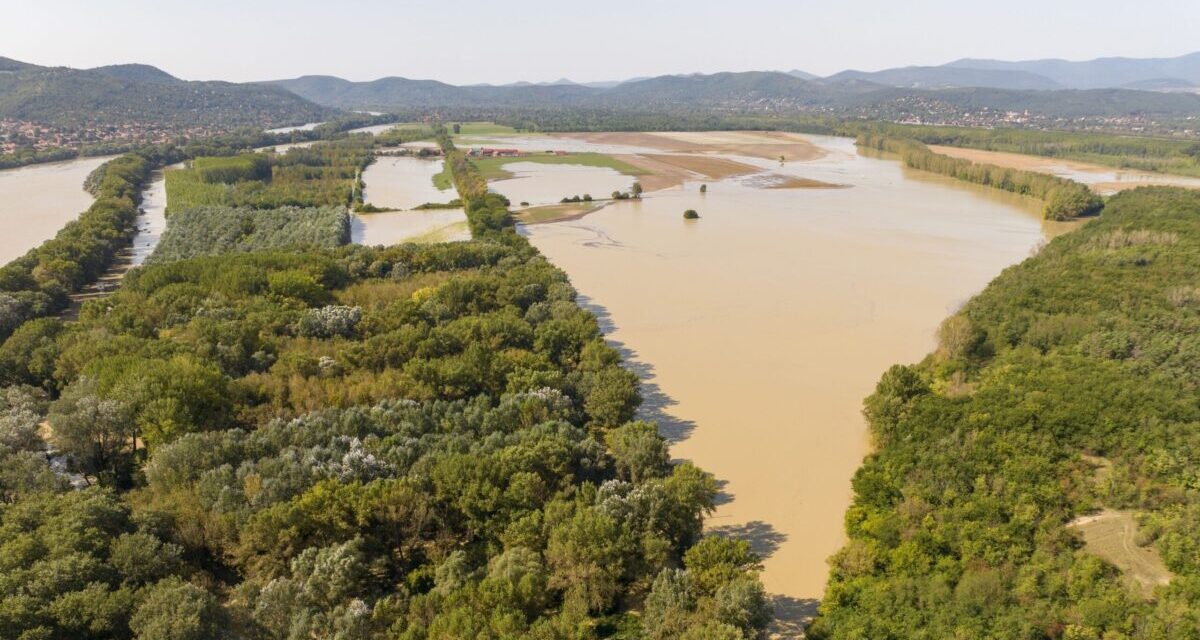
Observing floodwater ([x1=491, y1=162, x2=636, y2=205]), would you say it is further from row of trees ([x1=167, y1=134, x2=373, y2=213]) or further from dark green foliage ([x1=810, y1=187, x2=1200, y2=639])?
dark green foliage ([x1=810, y1=187, x2=1200, y2=639])

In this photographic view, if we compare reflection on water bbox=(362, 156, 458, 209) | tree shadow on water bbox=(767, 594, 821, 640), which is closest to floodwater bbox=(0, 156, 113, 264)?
reflection on water bbox=(362, 156, 458, 209)

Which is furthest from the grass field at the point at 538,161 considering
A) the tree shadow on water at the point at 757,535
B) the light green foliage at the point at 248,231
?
the tree shadow on water at the point at 757,535

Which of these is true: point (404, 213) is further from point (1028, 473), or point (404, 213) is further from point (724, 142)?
point (724, 142)

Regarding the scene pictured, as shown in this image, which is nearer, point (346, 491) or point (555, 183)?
point (346, 491)

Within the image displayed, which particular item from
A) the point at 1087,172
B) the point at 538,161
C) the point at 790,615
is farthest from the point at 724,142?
the point at 790,615

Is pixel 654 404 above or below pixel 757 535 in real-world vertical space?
above

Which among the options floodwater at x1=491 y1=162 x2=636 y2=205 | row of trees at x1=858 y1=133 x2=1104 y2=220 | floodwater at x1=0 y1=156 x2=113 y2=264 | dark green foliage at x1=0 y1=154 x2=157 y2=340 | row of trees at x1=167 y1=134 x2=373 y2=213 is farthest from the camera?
floodwater at x1=491 y1=162 x2=636 y2=205

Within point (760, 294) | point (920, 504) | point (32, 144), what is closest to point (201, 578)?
point (920, 504)
